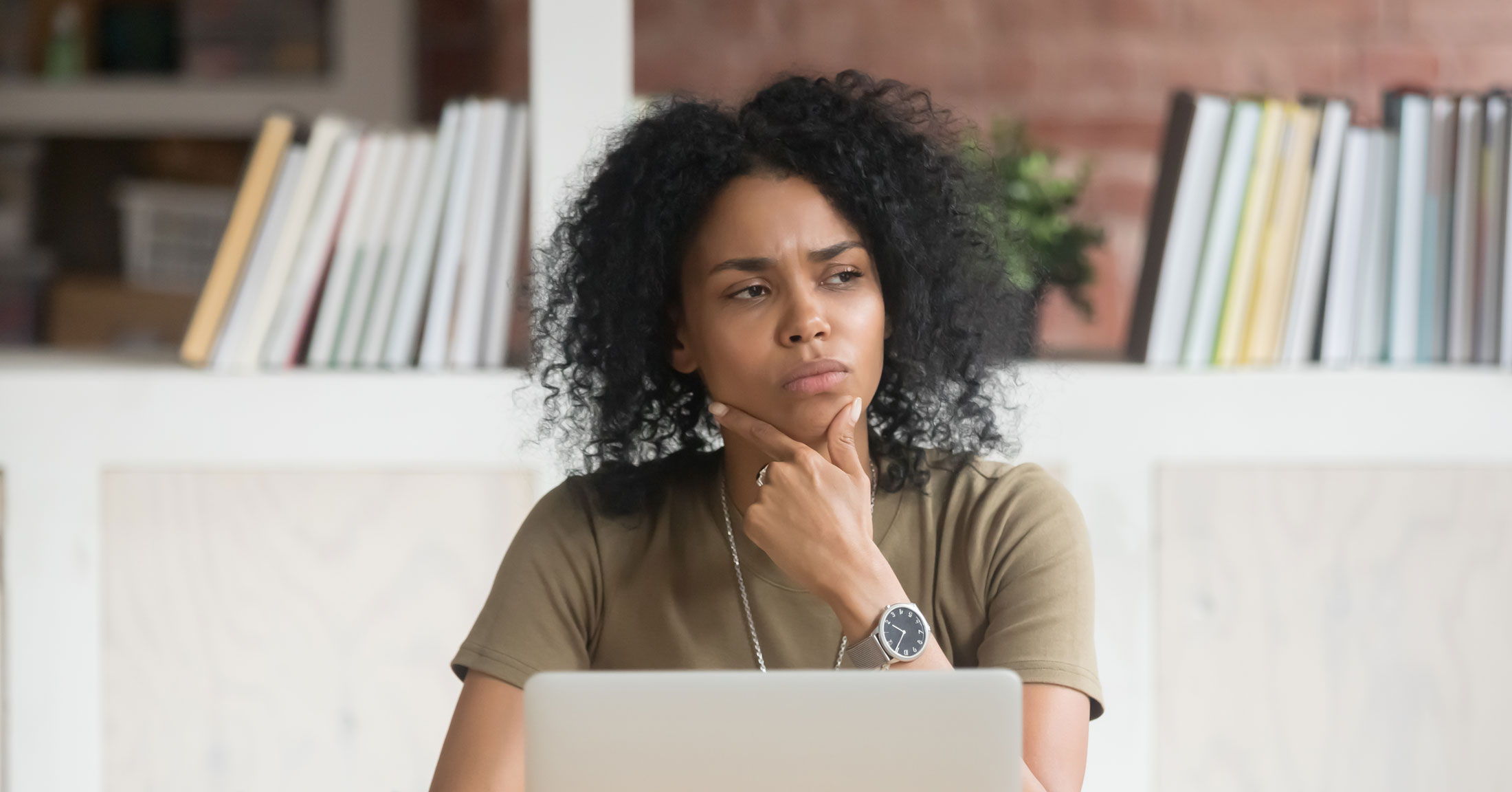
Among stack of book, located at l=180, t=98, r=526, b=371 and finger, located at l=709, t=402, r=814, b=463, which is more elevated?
stack of book, located at l=180, t=98, r=526, b=371

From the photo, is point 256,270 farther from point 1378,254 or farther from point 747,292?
point 1378,254

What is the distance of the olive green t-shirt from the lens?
1.21 meters

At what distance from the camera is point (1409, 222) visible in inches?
70.0

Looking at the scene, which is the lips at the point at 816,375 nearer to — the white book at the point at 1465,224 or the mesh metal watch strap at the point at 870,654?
the mesh metal watch strap at the point at 870,654

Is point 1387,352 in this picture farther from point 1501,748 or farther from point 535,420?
point 535,420

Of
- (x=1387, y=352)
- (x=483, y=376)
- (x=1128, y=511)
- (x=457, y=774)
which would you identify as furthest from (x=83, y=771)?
(x=1387, y=352)

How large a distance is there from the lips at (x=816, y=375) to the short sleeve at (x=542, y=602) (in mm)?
279

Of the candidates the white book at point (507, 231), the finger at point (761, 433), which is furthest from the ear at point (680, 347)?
the white book at point (507, 231)

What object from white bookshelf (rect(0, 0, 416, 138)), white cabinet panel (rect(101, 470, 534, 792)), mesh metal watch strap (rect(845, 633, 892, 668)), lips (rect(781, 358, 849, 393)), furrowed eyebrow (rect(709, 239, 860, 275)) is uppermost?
white bookshelf (rect(0, 0, 416, 138))

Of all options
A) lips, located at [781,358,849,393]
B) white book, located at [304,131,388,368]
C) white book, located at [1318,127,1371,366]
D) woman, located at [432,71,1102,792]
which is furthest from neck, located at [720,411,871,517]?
white book, located at [1318,127,1371,366]

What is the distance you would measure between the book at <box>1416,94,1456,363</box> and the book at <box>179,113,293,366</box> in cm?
157

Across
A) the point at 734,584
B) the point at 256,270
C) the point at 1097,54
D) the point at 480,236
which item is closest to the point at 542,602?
the point at 734,584

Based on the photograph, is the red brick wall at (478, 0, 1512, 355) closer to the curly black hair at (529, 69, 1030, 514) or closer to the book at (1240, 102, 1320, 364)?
the book at (1240, 102, 1320, 364)

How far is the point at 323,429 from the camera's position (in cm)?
176
